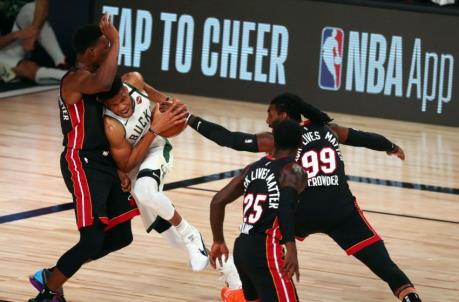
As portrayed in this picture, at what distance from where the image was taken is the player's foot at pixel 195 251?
6152 millimetres

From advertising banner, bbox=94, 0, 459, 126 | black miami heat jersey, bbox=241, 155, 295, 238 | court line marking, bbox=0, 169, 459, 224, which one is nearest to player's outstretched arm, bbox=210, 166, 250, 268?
black miami heat jersey, bbox=241, 155, 295, 238

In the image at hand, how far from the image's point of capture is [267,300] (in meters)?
5.03

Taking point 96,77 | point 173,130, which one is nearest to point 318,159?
point 173,130

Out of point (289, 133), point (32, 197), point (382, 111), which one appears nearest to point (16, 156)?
point (32, 197)

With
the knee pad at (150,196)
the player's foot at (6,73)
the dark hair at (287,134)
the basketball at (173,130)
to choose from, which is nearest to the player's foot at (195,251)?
the knee pad at (150,196)

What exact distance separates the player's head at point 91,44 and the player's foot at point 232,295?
138 centimetres

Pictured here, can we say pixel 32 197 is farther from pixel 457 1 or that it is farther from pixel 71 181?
pixel 457 1

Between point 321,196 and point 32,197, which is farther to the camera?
point 32,197

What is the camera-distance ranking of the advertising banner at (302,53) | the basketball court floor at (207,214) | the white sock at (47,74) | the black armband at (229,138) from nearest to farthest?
the black armband at (229,138), the basketball court floor at (207,214), the advertising banner at (302,53), the white sock at (47,74)

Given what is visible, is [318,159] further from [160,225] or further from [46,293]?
[46,293]

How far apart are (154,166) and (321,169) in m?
0.90

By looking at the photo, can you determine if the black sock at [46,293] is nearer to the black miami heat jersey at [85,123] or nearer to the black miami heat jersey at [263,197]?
the black miami heat jersey at [85,123]

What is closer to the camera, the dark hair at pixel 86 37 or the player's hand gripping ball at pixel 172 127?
the dark hair at pixel 86 37

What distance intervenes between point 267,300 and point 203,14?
312 inches
